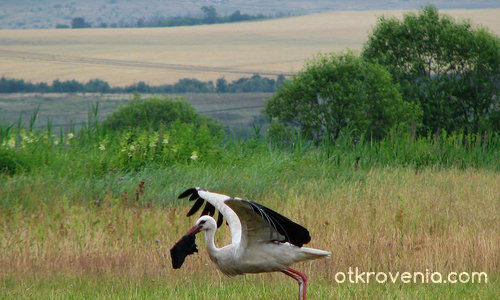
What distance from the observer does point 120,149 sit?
36.8 ft

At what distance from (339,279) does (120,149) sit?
613 centimetres

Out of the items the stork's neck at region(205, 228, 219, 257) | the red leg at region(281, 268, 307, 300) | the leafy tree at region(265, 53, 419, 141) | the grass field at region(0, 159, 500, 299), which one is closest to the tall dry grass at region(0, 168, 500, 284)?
the grass field at region(0, 159, 500, 299)

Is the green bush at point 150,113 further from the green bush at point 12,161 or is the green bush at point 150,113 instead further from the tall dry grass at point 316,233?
the tall dry grass at point 316,233

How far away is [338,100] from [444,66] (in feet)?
14.1

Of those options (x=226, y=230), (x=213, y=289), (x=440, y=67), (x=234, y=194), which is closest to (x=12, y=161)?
(x=234, y=194)

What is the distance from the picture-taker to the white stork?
4.29 meters

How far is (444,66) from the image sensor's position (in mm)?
16641

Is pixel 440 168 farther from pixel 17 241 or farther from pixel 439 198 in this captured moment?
pixel 17 241

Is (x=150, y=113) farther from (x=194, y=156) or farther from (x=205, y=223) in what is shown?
(x=205, y=223)

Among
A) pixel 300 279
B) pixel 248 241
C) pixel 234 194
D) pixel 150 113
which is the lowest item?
pixel 234 194

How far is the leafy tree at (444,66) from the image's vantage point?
1633cm

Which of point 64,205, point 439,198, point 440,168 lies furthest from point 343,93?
point 64,205

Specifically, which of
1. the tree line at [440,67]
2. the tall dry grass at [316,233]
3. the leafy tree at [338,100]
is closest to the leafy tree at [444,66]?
the tree line at [440,67]

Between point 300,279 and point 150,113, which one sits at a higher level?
point 300,279
